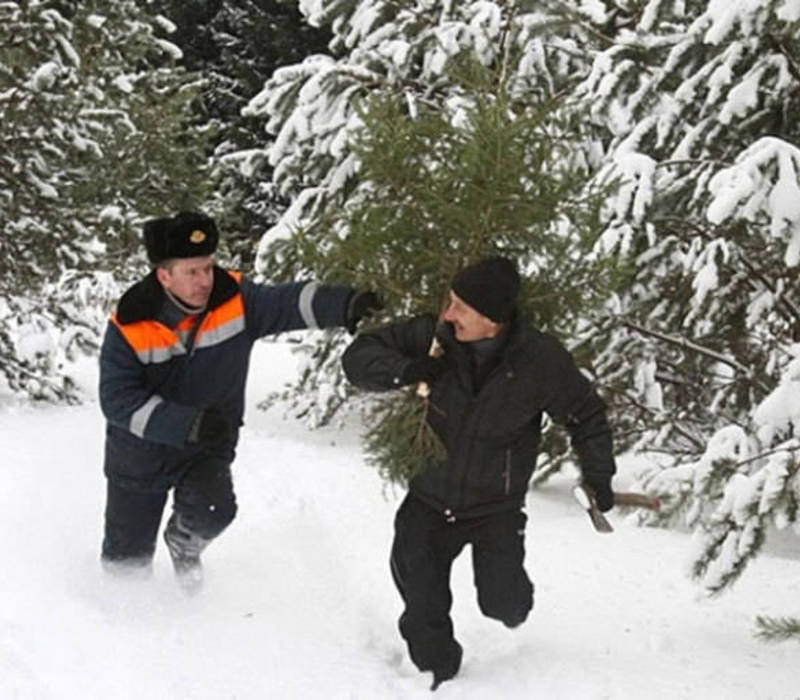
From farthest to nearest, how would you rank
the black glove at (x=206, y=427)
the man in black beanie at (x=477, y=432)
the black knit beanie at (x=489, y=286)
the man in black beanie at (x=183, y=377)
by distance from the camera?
the man in black beanie at (x=183, y=377) < the black glove at (x=206, y=427) < the man in black beanie at (x=477, y=432) < the black knit beanie at (x=489, y=286)

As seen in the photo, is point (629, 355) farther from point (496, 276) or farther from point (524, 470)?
point (496, 276)

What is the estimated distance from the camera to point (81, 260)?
11.0m

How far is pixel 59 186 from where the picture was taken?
36.6 feet

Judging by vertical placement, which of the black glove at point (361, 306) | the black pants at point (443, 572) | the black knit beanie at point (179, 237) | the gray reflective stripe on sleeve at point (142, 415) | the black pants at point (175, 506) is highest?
the black knit beanie at point (179, 237)

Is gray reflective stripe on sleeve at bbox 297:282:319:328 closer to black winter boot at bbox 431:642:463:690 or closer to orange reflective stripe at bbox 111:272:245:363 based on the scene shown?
orange reflective stripe at bbox 111:272:245:363

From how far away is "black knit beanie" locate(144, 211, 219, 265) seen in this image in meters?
4.34

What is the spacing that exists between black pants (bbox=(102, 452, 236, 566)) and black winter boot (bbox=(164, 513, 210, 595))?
0.04m

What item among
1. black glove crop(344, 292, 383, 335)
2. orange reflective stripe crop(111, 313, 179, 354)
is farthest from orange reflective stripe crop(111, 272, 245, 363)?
black glove crop(344, 292, 383, 335)

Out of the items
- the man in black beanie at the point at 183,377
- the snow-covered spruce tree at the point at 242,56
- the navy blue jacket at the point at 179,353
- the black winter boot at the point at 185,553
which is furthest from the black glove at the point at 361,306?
the snow-covered spruce tree at the point at 242,56

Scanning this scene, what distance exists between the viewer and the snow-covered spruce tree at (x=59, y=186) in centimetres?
1044

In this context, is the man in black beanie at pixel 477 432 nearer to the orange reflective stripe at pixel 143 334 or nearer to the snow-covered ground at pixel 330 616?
the snow-covered ground at pixel 330 616

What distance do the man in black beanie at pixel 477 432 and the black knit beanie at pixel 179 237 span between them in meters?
0.84

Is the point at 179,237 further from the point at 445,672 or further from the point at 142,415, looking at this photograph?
the point at 445,672

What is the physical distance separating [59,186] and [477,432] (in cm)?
841
